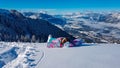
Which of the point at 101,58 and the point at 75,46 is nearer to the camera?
the point at 101,58

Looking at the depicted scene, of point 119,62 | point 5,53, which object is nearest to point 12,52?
point 5,53

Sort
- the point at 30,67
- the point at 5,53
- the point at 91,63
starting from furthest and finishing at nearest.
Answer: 1. the point at 5,53
2. the point at 91,63
3. the point at 30,67

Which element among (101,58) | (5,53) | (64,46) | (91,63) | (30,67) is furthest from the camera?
(64,46)

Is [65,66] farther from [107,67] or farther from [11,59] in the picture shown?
[11,59]

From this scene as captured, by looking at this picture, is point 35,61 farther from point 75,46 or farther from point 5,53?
point 75,46

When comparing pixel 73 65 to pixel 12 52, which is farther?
pixel 12 52

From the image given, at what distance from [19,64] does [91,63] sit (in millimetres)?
4530

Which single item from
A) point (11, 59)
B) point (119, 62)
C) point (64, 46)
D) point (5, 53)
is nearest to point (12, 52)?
point (5, 53)

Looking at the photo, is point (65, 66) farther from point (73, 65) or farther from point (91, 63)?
point (91, 63)

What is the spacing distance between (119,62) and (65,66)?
147 inches

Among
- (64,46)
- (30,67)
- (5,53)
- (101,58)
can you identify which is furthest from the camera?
(64,46)

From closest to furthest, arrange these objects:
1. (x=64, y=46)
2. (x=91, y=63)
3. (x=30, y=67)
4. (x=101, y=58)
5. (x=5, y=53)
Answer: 1. (x=30, y=67)
2. (x=91, y=63)
3. (x=101, y=58)
4. (x=5, y=53)
5. (x=64, y=46)

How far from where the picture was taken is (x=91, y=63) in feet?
56.3

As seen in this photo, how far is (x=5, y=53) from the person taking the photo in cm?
2120
